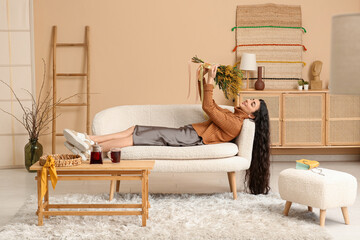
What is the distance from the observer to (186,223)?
3.34 m

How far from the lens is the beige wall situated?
5.78m

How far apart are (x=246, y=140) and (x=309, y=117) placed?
1.76 m

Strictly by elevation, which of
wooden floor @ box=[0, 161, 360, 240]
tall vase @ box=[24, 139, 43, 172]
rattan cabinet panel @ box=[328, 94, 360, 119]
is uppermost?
rattan cabinet panel @ box=[328, 94, 360, 119]

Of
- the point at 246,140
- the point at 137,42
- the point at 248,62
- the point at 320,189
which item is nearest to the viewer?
the point at 320,189

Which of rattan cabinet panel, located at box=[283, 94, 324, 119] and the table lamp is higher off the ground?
the table lamp

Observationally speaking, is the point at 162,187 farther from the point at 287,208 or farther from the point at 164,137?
the point at 287,208

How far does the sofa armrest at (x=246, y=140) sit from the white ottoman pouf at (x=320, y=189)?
25.8 inches

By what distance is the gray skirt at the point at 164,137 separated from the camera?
13.8ft

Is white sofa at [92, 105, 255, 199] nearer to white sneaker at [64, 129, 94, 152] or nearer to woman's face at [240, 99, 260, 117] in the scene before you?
woman's face at [240, 99, 260, 117]

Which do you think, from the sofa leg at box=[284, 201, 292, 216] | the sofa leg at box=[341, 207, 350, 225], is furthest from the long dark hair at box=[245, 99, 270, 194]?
the sofa leg at box=[341, 207, 350, 225]

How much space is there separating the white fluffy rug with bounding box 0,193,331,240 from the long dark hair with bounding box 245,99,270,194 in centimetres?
19

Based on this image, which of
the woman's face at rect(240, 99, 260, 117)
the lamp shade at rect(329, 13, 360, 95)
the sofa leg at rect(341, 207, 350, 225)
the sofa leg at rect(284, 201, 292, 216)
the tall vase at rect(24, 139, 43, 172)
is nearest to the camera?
the lamp shade at rect(329, 13, 360, 95)

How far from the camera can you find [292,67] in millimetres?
5918

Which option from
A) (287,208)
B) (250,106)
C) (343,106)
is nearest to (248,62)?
(343,106)
